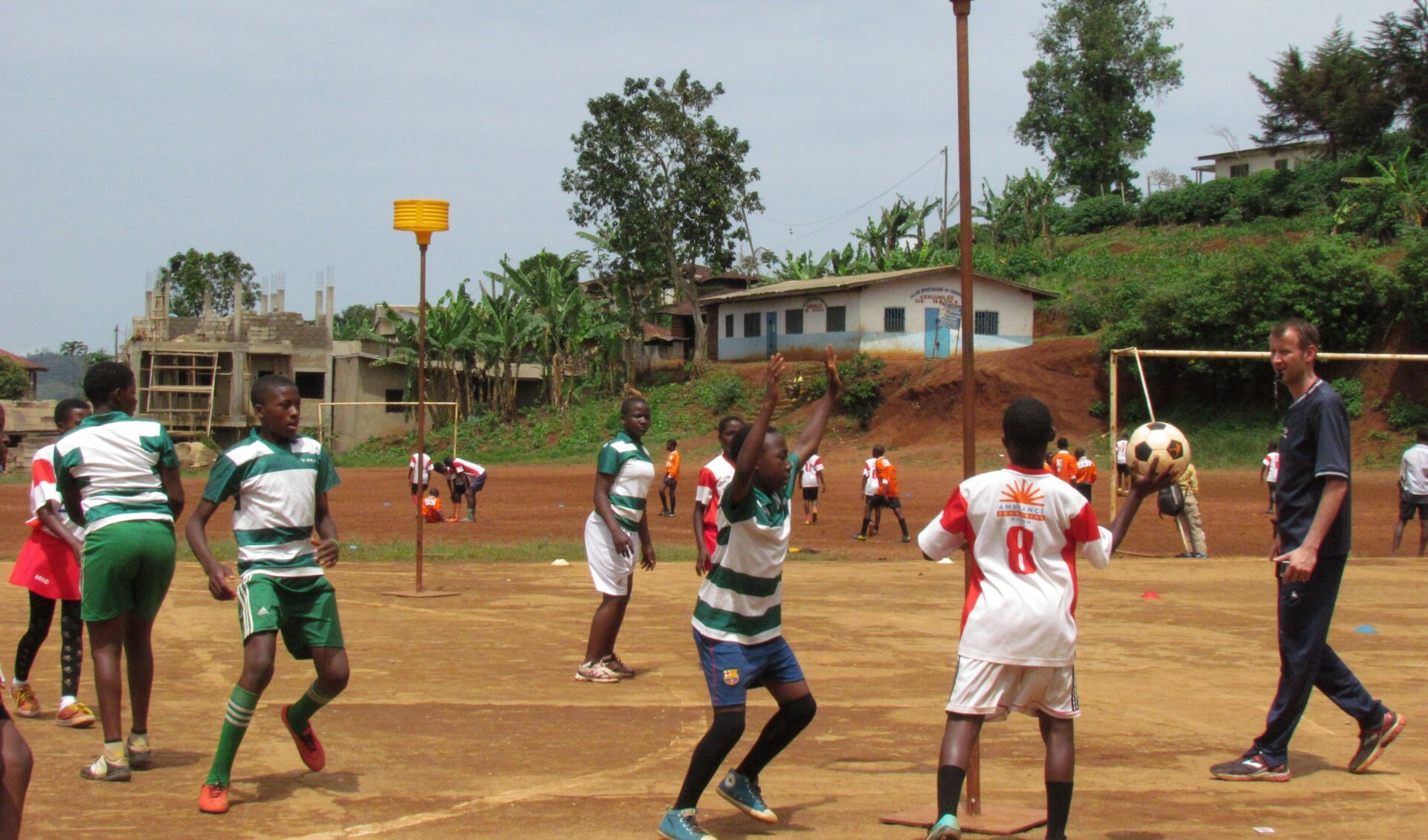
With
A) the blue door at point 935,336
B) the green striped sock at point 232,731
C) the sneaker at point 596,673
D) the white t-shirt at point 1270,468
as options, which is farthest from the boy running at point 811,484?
the blue door at point 935,336

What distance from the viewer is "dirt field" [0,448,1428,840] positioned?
203 inches

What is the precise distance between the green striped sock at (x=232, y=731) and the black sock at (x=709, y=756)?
6.21 feet

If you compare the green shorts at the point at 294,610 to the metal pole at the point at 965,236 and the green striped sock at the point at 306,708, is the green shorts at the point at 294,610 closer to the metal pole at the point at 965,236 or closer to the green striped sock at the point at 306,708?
the green striped sock at the point at 306,708

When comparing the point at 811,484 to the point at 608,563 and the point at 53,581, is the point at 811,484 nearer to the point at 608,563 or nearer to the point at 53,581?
the point at 608,563

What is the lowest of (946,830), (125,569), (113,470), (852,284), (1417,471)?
(946,830)

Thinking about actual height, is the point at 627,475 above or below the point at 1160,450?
below

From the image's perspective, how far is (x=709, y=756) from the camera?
4.81 meters

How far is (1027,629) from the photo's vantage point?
14.4 ft

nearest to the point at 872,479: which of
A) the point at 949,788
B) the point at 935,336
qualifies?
the point at 949,788

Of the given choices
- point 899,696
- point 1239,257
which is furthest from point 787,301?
point 899,696

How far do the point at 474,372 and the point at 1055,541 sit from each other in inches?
1893

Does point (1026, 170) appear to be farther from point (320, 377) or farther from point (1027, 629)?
point (1027, 629)

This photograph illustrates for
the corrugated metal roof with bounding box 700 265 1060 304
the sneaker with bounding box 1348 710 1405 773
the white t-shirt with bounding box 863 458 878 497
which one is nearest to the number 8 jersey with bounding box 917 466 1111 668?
the sneaker with bounding box 1348 710 1405 773

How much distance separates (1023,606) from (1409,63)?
58.2 metres
